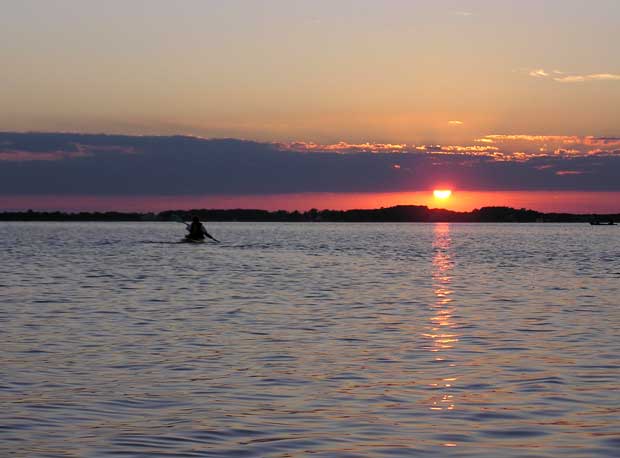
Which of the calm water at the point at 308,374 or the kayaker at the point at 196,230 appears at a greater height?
the kayaker at the point at 196,230

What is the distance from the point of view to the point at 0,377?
16.0 metres

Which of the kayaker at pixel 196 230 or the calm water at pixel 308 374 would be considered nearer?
the calm water at pixel 308 374

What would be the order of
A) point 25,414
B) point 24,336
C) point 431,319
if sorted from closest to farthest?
→ point 25,414 < point 24,336 < point 431,319

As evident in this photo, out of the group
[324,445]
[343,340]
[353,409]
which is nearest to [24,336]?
[343,340]

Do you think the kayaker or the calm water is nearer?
the calm water

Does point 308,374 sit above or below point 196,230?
below

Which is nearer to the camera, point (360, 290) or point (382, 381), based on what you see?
point (382, 381)

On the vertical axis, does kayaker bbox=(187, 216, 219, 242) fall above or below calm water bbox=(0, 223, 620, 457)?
above

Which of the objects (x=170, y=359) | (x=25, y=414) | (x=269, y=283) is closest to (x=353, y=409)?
(x=25, y=414)

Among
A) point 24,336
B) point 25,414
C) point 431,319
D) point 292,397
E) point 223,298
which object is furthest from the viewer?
point 223,298

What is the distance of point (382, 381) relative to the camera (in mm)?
15922

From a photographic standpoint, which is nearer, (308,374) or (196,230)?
(308,374)

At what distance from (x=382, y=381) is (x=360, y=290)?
21.2m

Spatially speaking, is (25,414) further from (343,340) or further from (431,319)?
(431,319)
